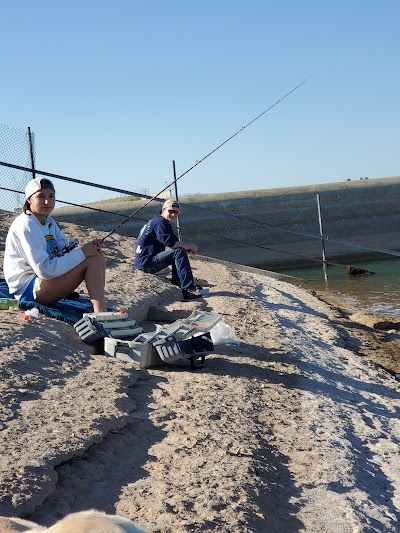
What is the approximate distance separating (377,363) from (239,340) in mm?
1283

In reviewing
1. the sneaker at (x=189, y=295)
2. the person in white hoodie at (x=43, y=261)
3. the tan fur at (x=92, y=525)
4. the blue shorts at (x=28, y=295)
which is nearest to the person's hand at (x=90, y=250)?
the person in white hoodie at (x=43, y=261)

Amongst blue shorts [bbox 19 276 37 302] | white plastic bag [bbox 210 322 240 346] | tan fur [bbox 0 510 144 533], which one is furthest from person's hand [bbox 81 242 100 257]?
tan fur [bbox 0 510 144 533]

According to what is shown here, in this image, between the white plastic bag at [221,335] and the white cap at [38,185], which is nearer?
the white cap at [38,185]

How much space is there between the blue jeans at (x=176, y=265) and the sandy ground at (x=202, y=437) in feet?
8.83

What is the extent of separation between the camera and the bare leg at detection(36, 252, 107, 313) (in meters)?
5.81

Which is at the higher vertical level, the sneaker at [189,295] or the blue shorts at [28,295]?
the blue shorts at [28,295]

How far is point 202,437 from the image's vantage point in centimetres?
381

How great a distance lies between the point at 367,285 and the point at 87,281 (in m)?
8.25

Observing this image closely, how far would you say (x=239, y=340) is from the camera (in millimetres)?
6180

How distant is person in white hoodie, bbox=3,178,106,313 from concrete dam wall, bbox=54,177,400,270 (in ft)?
42.1

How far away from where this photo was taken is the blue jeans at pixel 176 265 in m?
8.96

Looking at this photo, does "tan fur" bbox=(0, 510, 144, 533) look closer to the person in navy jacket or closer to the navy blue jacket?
the person in navy jacket

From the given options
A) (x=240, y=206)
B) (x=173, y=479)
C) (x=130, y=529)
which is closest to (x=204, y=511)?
(x=173, y=479)

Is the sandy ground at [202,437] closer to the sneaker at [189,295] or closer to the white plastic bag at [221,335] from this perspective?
the white plastic bag at [221,335]
